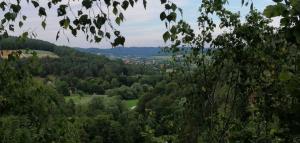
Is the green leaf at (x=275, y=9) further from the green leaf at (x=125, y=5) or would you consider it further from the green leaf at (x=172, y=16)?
the green leaf at (x=125, y=5)

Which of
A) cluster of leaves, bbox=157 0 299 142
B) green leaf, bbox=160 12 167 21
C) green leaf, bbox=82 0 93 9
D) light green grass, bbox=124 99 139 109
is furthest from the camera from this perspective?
light green grass, bbox=124 99 139 109

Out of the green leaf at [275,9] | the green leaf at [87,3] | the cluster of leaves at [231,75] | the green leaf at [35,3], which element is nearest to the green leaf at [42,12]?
the green leaf at [35,3]

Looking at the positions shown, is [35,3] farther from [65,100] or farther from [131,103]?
[131,103]

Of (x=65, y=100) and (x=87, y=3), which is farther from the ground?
(x=87, y=3)

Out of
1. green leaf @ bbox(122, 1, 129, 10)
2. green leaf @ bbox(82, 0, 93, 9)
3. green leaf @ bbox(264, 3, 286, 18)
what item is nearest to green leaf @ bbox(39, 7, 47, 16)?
green leaf @ bbox(82, 0, 93, 9)

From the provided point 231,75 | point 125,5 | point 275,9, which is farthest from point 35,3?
Answer: point 231,75

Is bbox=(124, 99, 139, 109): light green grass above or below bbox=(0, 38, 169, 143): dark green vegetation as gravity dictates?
below

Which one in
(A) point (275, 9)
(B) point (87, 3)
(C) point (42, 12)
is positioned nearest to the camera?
(A) point (275, 9)

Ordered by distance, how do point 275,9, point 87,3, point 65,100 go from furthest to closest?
point 65,100 < point 87,3 < point 275,9

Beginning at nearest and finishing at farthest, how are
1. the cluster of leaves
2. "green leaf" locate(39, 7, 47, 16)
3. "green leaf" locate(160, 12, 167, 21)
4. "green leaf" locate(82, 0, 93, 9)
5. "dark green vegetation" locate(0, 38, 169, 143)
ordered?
"green leaf" locate(82, 0, 93, 9) < "green leaf" locate(160, 12, 167, 21) < "green leaf" locate(39, 7, 47, 16) < "dark green vegetation" locate(0, 38, 169, 143) < the cluster of leaves

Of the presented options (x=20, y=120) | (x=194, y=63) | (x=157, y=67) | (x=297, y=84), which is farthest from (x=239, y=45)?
(x=20, y=120)

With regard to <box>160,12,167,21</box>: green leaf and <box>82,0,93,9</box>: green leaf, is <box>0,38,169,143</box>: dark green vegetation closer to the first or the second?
<box>82,0,93,9</box>: green leaf

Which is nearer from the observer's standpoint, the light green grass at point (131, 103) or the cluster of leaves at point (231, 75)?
the cluster of leaves at point (231, 75)

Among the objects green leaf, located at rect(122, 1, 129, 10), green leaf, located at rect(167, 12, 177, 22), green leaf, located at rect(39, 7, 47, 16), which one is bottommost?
green leaf, located at rect(167, 12, 177, 22)
